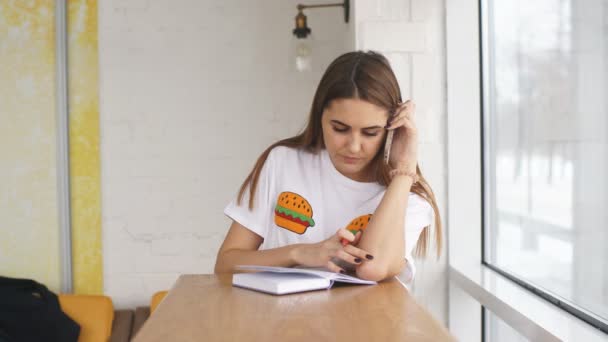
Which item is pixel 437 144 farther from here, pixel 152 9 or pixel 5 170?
pixel 5 170

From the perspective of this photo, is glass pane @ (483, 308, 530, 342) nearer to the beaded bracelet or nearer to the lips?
the beaded bracelet

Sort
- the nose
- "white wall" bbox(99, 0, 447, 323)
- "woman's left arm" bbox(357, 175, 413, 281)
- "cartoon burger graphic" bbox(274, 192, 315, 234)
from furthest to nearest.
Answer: "white wall" bbox(99, 0, 447, 323)
"cartoon burger graphic" bbox(274, 192, 315, 234)
the nose
"woman's left arm" bbox(357, 175, 413, 281)

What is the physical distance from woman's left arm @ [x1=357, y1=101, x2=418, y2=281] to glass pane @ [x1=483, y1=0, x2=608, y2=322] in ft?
1.15

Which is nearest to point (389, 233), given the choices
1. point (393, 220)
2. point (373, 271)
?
point (393, 220)

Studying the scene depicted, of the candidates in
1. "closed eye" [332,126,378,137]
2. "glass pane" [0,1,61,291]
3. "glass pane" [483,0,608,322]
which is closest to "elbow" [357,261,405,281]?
"closed eye" [332,126,378,137]

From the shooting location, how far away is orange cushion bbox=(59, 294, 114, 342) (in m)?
2.37

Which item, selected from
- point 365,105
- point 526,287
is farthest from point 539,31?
point 526,287

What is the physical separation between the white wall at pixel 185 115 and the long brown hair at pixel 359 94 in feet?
3.48

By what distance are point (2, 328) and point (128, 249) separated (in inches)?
25.7

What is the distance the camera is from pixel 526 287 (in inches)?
66.4

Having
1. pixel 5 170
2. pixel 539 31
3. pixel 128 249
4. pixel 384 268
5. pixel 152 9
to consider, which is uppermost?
pixel 152 9

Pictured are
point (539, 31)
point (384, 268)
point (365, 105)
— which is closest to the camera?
point (384, 268)

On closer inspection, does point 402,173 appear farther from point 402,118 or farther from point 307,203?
point 307,203

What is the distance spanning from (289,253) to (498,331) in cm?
101
